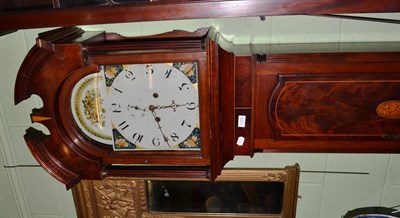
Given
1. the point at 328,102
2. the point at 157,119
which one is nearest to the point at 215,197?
the point at 157,119

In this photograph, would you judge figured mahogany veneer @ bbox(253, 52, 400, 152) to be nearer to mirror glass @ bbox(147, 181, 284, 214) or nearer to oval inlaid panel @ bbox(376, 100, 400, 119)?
oval inlaid panel @ bbox(376, 100, 400, 119)

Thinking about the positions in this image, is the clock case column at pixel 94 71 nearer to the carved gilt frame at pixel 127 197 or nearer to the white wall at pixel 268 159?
the white wall at pixel 268 159

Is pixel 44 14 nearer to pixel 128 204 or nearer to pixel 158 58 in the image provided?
pixel 158 58

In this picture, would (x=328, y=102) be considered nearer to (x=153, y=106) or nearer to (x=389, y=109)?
(x=389, y=109)

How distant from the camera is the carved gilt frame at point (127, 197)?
55.1 inches

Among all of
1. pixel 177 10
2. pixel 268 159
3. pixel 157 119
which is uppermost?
pixel 177 10

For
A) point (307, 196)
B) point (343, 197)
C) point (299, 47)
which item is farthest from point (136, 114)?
point (343, 197)

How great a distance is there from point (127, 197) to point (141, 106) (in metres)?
0.58

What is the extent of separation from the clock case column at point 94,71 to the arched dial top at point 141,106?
27 millimetres

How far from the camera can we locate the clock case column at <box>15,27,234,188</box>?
96 centimetres

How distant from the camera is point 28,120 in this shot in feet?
4.72

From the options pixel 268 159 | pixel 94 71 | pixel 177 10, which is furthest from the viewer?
pixel 268 159

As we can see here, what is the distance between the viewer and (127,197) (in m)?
1.49

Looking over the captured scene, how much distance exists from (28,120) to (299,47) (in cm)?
108
